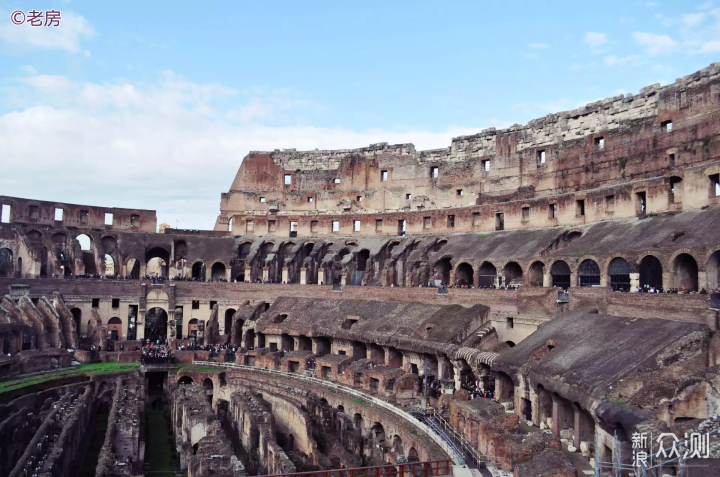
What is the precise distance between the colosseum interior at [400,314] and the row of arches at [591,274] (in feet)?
0.42

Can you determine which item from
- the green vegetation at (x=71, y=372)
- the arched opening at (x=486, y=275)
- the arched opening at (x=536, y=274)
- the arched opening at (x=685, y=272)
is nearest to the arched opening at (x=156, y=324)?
the green vegetation at (x=71, y=372)

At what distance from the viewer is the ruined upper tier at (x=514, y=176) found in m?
32.4

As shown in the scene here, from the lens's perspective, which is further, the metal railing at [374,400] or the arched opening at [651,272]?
the arched opening at [651,272]

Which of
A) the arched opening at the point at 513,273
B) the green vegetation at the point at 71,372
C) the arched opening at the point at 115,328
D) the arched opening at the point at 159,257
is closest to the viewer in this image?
the green vegetation at the point at 71,372

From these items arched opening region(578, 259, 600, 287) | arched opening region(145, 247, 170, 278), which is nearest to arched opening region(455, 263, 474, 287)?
arched opening region(578, 259, 600, 287)

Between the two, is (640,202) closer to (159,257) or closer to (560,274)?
(560,274)

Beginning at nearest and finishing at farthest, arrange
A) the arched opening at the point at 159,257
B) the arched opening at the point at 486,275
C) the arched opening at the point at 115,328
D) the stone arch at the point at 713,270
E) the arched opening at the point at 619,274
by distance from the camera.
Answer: the stone arch at the point at 713,270
the arched opening at the point at 619,274
the arched opening at the point at 486,275
the arched opening at the point at 115,328
the arched opening at the point at 159,257

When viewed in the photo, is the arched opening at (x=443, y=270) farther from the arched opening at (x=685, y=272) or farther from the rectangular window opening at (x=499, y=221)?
the arched opening at (x=685, y=272)

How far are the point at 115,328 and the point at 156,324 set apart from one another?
3494 millimetres

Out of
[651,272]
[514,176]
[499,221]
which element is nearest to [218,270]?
[499,221]

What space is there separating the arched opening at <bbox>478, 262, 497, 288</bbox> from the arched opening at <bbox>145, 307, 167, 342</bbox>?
25.9 meters

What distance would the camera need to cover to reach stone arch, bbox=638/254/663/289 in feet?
93.1

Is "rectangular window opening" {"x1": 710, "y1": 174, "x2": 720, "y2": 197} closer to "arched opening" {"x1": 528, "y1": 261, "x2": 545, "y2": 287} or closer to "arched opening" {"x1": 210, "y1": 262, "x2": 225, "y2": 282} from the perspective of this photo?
"arched opening" {"x1": 528, "y1": 261, "x2": 545, "y2": 287}

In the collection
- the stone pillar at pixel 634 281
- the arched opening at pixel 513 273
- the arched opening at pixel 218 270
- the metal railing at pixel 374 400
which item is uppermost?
the arched opening at pixel 218 270
